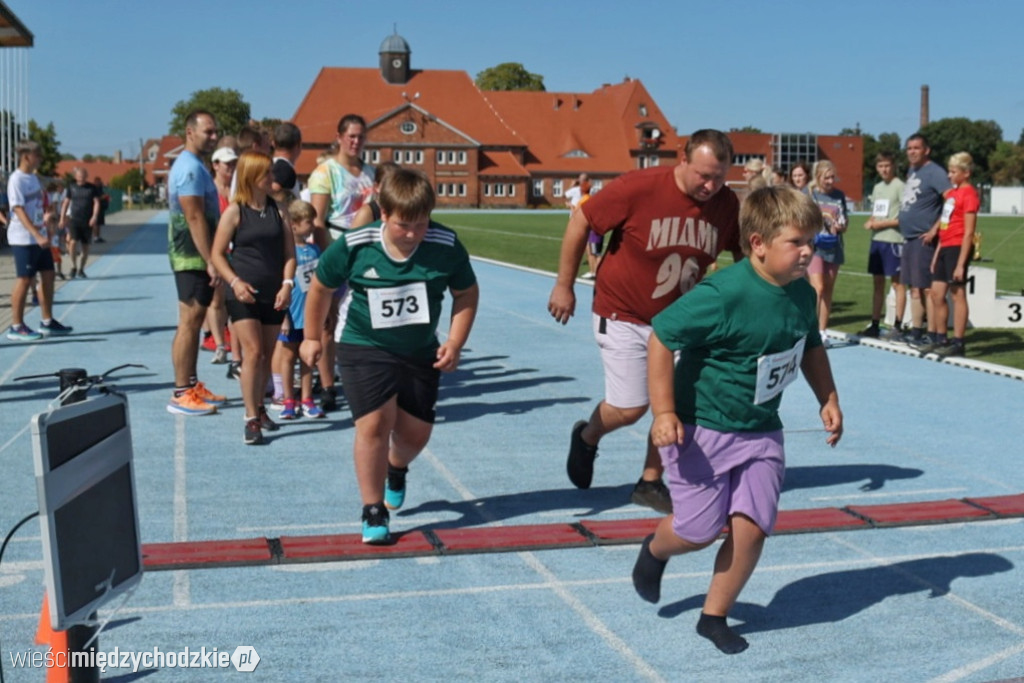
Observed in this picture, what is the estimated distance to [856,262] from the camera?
28.1 m

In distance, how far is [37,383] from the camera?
10234 mm

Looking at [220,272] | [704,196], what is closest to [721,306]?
[704,196]

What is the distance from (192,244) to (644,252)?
162 inches

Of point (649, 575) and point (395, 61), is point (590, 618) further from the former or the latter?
point (395, 61)

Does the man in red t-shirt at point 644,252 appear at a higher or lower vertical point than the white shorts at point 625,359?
higher

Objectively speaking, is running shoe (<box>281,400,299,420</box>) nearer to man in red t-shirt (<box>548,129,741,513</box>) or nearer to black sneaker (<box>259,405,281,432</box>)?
black sneaker (<box>259,405,281,432</box>)

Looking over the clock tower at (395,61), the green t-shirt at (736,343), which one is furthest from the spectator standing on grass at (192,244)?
the clock tower at (395,61)

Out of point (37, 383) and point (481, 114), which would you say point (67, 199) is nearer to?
point (37, 383)

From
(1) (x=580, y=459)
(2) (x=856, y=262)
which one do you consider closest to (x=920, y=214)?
(1) (x=580, y=459)

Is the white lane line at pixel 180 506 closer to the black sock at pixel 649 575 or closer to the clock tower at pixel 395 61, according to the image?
the black sock at pixel 649 575

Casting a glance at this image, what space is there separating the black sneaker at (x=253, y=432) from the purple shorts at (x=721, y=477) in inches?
163

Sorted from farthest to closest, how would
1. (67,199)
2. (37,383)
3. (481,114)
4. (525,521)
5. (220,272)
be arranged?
(481,114) → (67,199) → (37,383) → (220,272) → (525,521)

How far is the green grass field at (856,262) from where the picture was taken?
13.2 metres

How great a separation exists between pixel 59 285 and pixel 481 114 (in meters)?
89.1
